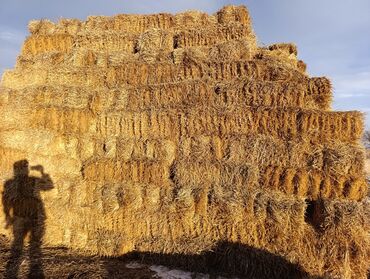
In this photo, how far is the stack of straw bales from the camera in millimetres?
6461

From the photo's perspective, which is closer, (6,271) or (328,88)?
(6,271)

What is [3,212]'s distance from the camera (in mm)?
8422

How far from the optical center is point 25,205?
8234 mm

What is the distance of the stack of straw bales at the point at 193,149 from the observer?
646 centimetres

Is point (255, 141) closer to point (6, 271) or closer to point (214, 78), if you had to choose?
point (214, 78)

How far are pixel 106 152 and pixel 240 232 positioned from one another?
3.72 metres

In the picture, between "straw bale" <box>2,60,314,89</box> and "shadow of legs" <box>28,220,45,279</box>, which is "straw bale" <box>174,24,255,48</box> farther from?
"shadow of legs" <box>28,220,45,279</box>

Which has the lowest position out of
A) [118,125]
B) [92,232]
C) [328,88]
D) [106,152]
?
[92,232]

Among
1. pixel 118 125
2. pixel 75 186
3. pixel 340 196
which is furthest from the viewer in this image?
pixel 118 125

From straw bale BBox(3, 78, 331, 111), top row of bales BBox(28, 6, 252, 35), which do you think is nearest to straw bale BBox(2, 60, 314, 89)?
straw bale BBox(3, 78, 331, 111)

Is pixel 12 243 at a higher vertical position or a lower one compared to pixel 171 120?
lower

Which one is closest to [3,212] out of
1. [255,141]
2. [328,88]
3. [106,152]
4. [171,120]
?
[106,152]

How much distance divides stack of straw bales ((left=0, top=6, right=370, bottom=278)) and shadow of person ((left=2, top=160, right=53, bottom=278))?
0.21 metres

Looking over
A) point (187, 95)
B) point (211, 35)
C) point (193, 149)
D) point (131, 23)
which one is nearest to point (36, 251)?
point (193, 149)
